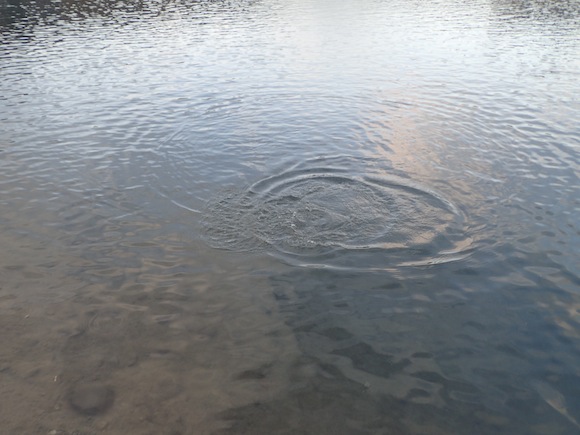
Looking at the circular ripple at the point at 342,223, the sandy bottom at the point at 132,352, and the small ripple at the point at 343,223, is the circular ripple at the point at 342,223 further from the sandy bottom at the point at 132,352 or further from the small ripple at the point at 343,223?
the sandy bottom at the point at 132,352

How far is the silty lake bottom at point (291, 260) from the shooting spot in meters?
9.66

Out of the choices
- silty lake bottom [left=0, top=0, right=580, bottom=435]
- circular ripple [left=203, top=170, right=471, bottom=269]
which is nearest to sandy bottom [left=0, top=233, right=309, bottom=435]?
silty lake bottom [left=0, top=0, right=580, bottom=435]

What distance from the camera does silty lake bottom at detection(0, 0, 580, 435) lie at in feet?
31.7

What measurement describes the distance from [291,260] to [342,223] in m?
2.43

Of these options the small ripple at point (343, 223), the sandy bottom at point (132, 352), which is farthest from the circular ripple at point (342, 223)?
the sandy bottom at point (132, 352)

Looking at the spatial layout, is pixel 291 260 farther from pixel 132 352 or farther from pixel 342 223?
pixel 132 352

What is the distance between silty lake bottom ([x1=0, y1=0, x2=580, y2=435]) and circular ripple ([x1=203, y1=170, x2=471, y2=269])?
8 centimetres

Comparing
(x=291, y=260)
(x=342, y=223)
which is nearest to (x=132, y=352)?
(x=291, y=260)

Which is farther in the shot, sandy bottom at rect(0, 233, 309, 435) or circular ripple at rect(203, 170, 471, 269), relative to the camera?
circular ripple at rect(203, 170, 471, 269)

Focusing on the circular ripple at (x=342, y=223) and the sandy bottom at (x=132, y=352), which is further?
the circular ripple at (x=342, y=223)

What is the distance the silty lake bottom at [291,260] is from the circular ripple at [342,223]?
0.25ft

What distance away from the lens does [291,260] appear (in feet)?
45.8

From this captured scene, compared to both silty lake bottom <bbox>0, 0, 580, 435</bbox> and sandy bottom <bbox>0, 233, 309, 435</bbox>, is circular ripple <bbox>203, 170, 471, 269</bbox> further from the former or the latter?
sandy bottom <bbox>0, 233, 309, 435</bbox>

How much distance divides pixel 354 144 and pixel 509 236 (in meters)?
9.40
